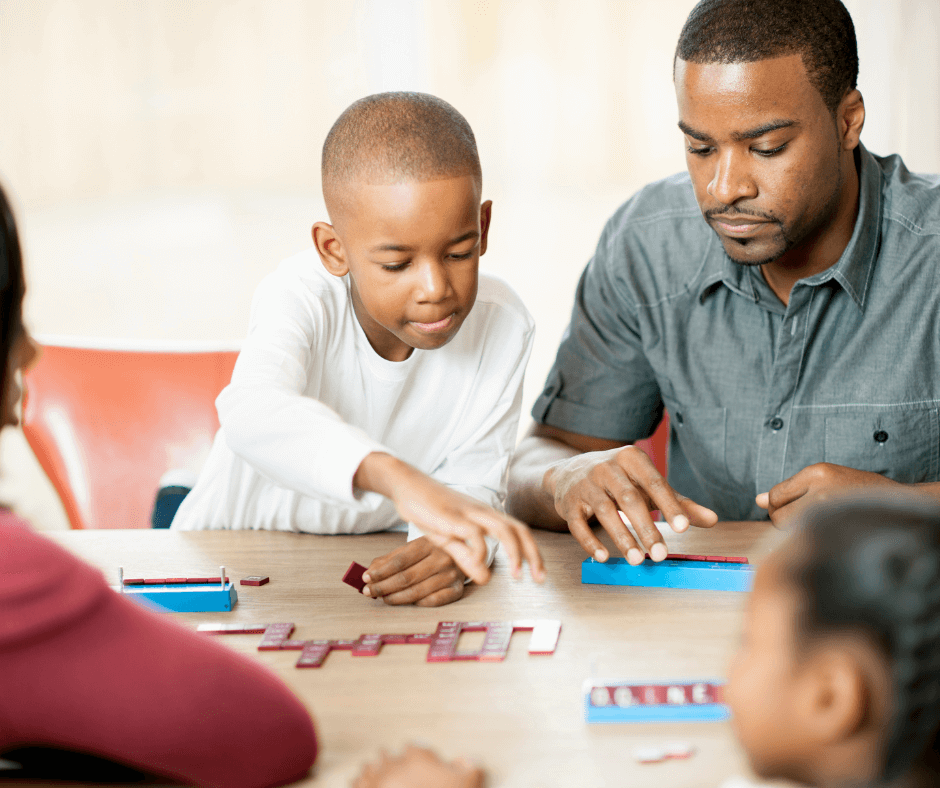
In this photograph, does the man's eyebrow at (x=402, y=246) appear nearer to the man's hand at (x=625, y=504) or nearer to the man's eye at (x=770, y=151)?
the man's hand at (x=625, y=504)

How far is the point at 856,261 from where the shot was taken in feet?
5.46

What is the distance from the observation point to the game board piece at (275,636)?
1077 mm

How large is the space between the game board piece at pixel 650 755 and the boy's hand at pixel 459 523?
0.20m

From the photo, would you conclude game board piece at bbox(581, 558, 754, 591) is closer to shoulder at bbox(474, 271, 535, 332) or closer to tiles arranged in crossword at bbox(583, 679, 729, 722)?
tiles arranged in crossword at bbox(583, 679, 729, 722)

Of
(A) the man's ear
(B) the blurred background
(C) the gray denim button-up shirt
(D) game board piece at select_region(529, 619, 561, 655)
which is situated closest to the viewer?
(D) game board piece at select_region(529, 619, 561, 655)

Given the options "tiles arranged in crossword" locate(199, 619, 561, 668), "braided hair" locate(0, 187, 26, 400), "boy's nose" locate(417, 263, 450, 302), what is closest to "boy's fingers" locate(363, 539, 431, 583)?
"tiles arranged in crossword" locate(199, 619, 561, 668)

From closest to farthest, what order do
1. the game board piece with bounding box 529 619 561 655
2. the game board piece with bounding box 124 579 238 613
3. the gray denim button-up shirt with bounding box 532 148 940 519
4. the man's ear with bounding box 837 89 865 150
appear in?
the game board piece with bounding box 529 619 561 655, the game board piece with bounding box 124 579 238 613, the man's ear with bounding box 837 89 865 150, the gray denim button-up shirt with bounding box 532 148 940 519

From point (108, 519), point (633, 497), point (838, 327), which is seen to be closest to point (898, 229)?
point (838, 327)

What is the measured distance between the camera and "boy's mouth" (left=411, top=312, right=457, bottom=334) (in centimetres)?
136

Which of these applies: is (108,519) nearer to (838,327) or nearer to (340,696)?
(340,696)

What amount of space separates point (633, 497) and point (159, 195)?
2.77 metres

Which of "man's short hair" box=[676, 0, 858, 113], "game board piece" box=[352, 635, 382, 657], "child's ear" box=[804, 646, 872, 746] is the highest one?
"man's short hair" box=[676, 0, 858, 113]

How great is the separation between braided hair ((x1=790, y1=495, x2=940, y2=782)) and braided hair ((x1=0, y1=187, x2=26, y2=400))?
23.1 inches

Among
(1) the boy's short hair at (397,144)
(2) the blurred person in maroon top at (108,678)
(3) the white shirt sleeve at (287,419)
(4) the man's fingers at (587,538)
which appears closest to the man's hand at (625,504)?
(4) the man's fingers at (587,538)
